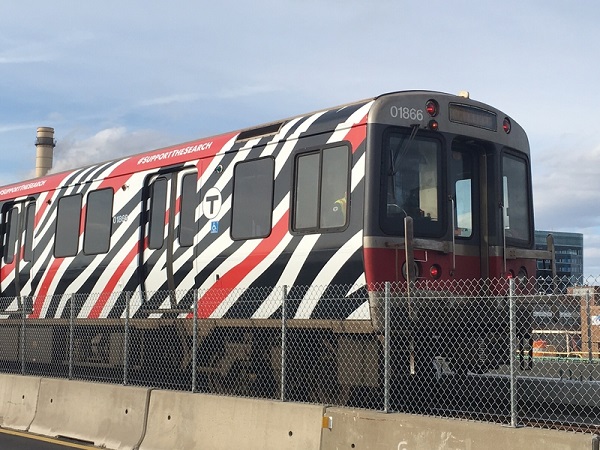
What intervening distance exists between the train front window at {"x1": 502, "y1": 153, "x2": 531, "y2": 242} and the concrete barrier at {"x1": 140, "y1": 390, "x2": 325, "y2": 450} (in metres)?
4.18

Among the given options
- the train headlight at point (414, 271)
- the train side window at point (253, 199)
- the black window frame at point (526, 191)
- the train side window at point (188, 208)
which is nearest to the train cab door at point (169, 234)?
the train side window at point (188, 208)

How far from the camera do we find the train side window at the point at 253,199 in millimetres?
10203

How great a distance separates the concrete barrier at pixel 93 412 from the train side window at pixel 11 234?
5.56 meters

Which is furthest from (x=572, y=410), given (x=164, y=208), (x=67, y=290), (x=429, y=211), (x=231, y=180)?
(x=67, y=290)

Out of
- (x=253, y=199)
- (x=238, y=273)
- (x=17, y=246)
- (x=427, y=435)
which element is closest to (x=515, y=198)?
(x=253, y=199)

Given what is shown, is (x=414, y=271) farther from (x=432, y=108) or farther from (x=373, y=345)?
(x=432, y=108)

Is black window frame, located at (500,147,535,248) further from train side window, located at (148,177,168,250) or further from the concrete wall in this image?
train side window, located at (148,177,168,250)

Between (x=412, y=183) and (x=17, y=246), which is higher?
(x=412, y=183)

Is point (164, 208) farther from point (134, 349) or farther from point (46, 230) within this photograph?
point (46, 230)

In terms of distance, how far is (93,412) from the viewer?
9930 millimetres

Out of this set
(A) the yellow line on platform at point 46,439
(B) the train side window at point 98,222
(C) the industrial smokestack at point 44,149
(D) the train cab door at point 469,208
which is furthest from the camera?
(C) the industrial smokestack at point 44,149

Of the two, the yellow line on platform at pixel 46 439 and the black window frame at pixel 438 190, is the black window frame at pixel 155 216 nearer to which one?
the yellow line on platform at pixel 46 439

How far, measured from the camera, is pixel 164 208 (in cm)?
1195

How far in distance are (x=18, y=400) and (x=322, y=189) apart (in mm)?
5531
